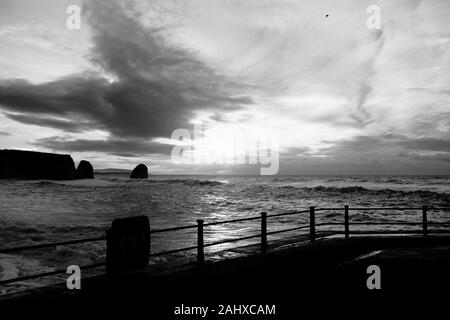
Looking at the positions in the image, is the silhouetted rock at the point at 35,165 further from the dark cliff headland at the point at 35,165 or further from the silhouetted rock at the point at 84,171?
the silhouetted rock at the point at 84,171

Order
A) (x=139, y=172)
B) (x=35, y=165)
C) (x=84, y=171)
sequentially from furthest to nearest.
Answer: (x=139, y=172) → (x=84, y=171) → (x=35, y=165)

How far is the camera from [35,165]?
141000 mm

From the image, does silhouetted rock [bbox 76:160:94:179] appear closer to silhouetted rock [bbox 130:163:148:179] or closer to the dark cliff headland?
the dark cliff headland

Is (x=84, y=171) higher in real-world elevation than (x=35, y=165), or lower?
lower

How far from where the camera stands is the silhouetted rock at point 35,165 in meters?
136

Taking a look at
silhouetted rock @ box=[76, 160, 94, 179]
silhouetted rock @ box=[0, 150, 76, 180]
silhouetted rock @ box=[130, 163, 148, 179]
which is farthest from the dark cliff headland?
silhouetted rock @ box=[130, 163, 148, 179]

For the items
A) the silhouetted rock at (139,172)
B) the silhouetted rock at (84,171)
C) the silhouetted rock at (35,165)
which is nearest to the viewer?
the silhouetted rock at (35,165)

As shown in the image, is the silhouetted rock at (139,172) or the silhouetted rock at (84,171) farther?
the silhouetted rock at (139,172)

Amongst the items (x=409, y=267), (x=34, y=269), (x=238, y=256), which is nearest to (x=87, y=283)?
(x=238, y=256)

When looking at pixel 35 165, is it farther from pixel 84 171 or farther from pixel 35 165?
pixel 84 171

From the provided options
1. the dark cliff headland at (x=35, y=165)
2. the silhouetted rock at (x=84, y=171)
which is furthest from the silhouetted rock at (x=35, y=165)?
the silhouetted rock at (x=84, y=171)

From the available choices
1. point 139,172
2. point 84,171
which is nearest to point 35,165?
point 84,171
